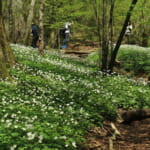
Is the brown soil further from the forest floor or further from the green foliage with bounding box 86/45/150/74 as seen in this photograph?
the green foliage with bounding box 86/45/150/74

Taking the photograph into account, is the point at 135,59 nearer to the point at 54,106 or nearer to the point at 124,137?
the point at 54,106

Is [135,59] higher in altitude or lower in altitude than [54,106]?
higher

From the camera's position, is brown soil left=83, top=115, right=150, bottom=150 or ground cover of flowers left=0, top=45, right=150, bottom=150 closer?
ground cover of flowers left=0, top=45, right=150, bottom=150

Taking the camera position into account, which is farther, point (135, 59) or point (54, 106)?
point (135, 59)

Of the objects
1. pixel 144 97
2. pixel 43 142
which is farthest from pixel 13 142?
pixel 144 97

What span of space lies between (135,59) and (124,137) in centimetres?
1325

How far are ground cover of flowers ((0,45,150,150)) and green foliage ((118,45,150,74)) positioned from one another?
651cm

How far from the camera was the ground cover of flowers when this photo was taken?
193 inches

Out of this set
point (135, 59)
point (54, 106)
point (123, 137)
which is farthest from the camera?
point (135, 59)

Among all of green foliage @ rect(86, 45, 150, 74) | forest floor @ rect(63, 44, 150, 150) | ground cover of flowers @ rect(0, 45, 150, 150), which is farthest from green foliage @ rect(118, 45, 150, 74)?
forest floor @ rect(63, 44, 150, 150)

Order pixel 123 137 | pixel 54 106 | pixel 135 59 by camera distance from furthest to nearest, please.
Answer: pixel 135 59, pixel 54 106, pixel 123 137

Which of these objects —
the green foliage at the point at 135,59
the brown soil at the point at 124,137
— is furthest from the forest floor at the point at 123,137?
the green foliage at the point at 135,59

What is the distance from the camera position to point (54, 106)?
24.3 ft

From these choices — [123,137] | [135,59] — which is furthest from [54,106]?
[135,59]
